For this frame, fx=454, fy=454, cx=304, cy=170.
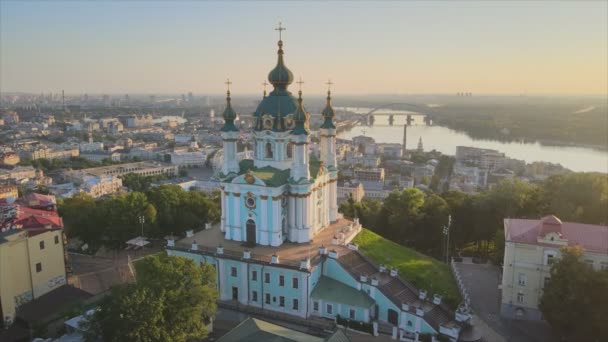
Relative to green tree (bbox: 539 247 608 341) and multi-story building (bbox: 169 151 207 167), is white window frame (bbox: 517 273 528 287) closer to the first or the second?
green tree (bbox: 539 247 608 341)

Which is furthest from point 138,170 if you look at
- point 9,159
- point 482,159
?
point 482,159

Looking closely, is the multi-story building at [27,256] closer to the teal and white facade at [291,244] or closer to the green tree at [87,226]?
the green tree at [87,226]

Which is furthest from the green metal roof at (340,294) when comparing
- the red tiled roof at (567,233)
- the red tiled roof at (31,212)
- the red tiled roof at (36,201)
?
the red tiled roof at (36,201)

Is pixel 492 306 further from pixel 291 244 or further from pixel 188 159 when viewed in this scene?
pixel 188 159

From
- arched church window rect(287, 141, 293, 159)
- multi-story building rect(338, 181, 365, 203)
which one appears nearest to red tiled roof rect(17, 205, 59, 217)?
arched church window rect(287, 141, 293, 159)

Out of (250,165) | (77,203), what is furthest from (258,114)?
(77,203)

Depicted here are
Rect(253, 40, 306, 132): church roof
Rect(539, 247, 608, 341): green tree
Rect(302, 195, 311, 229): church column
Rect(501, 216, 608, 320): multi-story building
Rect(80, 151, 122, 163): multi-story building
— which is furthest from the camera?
Rect(80, 151, 122, 163): multi-story building

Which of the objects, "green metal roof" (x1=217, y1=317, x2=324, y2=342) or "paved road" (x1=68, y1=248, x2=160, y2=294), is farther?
"paved road" (x1=68, y1=248, x2=160, y2=294)
